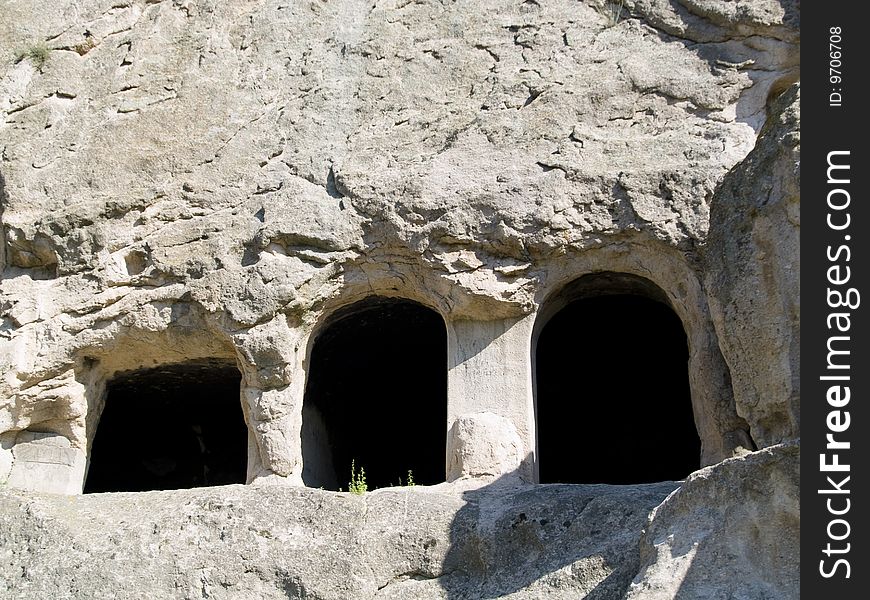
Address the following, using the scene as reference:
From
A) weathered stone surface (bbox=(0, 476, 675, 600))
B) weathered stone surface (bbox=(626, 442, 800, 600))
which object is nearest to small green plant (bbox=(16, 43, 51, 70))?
weathered stone surface (bbox=(0, 476, 675, 600))

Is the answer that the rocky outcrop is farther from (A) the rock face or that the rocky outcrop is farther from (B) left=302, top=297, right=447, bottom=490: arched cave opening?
(B) left=302, top=297, right=447, bottom=490: arched cave opening

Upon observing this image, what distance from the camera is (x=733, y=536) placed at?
19.9 feet

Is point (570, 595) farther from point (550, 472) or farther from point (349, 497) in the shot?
point (550, 472)

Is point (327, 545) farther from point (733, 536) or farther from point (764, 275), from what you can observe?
point (764, 275)

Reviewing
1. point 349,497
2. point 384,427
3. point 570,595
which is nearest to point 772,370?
point 570,595

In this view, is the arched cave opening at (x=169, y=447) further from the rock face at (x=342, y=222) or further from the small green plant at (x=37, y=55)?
the small green plant at (x=37, y=55)

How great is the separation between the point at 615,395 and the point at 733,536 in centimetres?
644

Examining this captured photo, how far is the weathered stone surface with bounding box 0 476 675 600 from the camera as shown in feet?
24.1

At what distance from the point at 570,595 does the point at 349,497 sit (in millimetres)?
1597

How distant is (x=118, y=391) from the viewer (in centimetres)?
1089

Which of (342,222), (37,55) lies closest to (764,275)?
(342,222)

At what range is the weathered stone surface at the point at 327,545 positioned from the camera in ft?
24.1

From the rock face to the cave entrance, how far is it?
151 cm

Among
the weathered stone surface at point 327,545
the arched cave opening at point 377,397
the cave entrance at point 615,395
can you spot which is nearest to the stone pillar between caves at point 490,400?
the weathered stone surface at point 327,545
